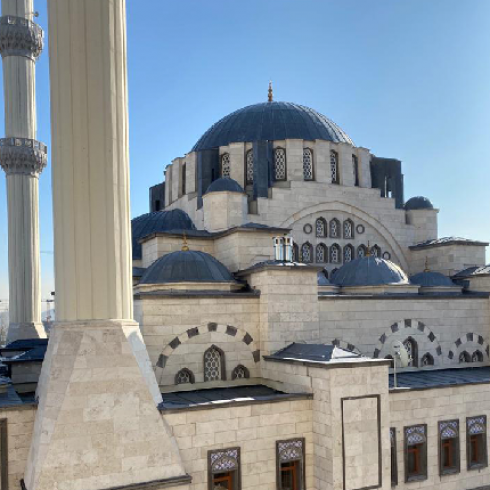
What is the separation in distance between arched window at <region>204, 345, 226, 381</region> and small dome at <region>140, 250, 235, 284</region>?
6.30 feet

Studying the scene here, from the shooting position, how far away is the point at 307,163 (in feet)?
70.7

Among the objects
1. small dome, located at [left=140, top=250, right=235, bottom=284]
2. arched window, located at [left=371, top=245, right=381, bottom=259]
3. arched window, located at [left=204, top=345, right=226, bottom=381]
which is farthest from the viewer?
arched window, located at [left=371, top=245, right=381, bottom=259]

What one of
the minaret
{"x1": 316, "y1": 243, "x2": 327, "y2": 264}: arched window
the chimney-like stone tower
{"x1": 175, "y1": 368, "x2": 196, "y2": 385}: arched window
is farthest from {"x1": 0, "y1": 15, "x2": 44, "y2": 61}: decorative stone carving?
{"x1": 175, "y1": 368, "x2": 196, "y2": 385}: arched window

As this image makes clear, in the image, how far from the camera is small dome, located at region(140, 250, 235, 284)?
1450 cm

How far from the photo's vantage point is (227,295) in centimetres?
1378

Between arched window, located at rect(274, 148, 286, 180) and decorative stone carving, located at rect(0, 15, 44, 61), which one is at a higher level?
decorative stone carving, located at rect(0, 15, 44, 61)

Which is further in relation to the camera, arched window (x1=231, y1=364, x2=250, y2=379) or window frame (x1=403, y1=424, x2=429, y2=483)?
arched window (x1=231, y1=364, x2=250, y2=379)

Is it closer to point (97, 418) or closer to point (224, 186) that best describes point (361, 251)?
point (224, 186)

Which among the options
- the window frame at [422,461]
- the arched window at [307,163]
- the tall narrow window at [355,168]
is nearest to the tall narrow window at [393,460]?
the window frame at [422,461]

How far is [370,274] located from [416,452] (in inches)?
252

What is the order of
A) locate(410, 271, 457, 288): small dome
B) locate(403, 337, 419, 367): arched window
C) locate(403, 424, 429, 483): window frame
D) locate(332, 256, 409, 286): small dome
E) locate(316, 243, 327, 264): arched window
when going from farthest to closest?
locate(316, 243, 327, 264): arched window, locate(410, 271, 457, 288): small dome, locate(332, 256, 409, 286): small dome, locate(403, 337, 419, 367): arched window, locate(403, 424, 429, 483): window frame

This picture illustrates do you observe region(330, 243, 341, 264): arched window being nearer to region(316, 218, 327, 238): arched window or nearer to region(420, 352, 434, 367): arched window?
region(316, 218, 327, 238): arched window

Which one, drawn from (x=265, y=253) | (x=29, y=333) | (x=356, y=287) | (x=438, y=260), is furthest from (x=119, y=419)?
(x=438, y=260)

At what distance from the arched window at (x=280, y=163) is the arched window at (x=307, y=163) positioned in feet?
2.68
